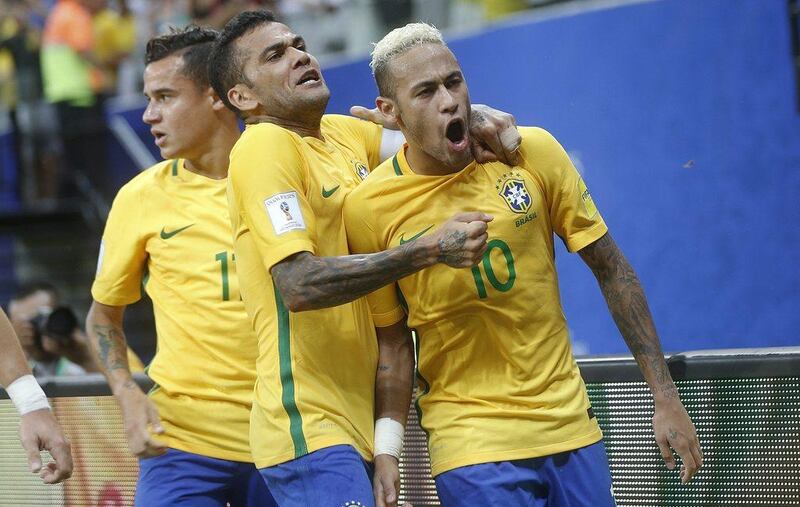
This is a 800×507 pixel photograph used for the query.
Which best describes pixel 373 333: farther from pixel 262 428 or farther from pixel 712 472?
pixel 712 472

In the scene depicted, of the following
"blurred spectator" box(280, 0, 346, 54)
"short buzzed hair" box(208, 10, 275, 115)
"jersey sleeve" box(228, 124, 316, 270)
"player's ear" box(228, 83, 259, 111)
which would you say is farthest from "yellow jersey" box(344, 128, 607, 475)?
"blurred spectator" box(280, 0, 346, 54)

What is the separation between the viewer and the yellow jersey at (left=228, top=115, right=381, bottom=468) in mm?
3604

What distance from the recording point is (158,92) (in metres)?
4.89

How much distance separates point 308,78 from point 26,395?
142cm

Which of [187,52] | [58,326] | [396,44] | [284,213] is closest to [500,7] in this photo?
[58,326]

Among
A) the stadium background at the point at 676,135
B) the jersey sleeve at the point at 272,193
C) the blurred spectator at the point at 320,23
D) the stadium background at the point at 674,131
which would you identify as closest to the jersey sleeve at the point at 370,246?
the jersey sleeve at the point at 272,193

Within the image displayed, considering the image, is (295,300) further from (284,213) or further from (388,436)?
(388,436)

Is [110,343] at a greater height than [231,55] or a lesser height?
lesser

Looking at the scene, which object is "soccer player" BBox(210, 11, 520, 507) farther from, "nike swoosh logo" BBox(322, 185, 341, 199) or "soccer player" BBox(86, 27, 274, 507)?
"soccer player" BBox(86, 27, 274, 507)

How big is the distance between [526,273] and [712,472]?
3.96ft

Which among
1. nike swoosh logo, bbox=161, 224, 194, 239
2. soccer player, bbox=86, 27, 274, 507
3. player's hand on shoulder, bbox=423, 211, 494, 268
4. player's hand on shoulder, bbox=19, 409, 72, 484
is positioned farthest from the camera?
nike swoosh logo, bbox=161, 224, 194, 239

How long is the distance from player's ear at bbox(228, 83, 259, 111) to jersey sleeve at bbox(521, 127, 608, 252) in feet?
3.05

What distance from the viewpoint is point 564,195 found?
3.77 metres

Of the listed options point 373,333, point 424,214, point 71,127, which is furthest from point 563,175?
point 71,127
